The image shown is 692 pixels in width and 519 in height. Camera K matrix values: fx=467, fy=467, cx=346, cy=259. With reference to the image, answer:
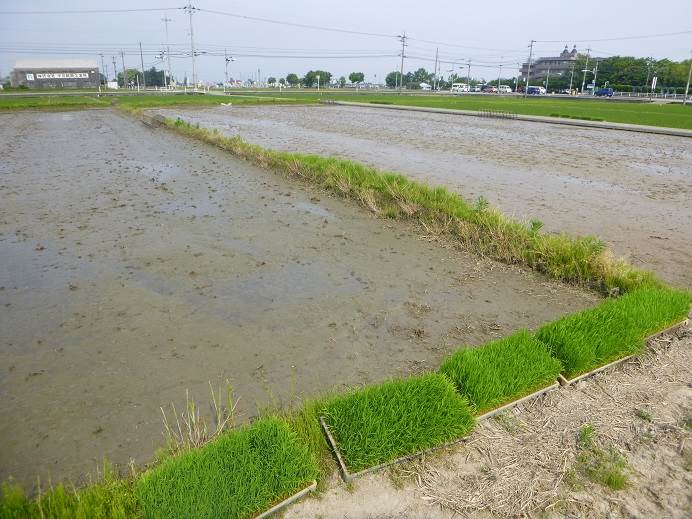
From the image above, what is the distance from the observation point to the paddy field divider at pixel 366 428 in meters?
2.51

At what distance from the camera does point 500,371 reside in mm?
3607

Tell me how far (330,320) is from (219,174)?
A: 27.6ft

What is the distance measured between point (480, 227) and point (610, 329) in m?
3.31

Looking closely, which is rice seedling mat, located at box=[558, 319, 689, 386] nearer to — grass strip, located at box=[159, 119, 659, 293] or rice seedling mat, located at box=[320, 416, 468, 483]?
grass strip, located at box=[159, 119, 659, 293]

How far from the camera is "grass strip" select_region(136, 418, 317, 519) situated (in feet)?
8.09

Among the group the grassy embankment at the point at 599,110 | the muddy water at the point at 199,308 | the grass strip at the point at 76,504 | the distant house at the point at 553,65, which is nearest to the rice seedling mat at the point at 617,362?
the muddy water at the point at 199,308

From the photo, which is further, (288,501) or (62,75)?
(62,75)

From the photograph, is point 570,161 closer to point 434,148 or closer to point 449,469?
point 434,148

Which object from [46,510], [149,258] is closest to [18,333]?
[149,258]

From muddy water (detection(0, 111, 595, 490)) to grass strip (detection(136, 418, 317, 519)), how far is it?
2.05ft

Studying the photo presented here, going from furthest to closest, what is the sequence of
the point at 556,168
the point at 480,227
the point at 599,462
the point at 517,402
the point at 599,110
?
the point at 599,110, the point at 556,168, the point at 480,227, the point at 517,402, the point at 599,462

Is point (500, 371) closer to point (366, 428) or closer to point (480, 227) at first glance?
point (366, 428)

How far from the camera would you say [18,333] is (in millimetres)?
4539

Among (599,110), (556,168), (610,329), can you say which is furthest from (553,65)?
(610,329)
